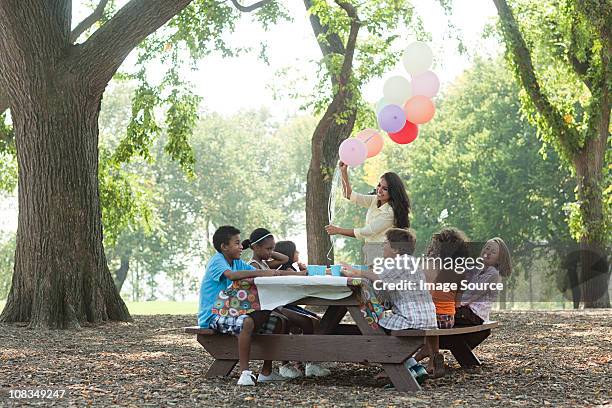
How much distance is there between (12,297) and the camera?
10.8 meters

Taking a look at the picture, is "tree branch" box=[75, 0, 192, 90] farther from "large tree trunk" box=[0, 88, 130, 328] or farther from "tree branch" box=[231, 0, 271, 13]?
"tree branch" box=[231, 0, 271, 13]

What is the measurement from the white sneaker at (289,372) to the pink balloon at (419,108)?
3.59m

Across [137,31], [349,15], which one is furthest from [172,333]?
[349,15]

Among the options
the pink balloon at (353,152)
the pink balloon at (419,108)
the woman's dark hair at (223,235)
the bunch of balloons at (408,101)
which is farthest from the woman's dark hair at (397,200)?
the pink balloon at (419,108)

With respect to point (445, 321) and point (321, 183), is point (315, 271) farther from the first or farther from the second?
point (321, 183)

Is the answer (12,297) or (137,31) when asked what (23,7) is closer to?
(137,31)

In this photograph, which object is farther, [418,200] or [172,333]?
[418,200]

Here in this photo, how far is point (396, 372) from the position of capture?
5828 mm

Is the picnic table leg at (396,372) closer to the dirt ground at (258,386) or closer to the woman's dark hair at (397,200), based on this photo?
the dirt ground at (258,386)

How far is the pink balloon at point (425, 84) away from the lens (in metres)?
9.19

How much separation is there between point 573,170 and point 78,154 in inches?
387

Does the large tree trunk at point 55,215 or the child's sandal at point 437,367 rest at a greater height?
the large tree trunk at point 55,215

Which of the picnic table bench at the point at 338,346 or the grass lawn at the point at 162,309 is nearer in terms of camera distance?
the picnic table bench at the point at 338,346

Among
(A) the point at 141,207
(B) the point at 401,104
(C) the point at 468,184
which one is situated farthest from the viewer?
(C) the point at 468,184
